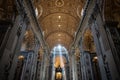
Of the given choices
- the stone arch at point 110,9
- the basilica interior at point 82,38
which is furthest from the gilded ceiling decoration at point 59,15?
the stone arch at point 110,9

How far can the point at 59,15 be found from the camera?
1566 cm

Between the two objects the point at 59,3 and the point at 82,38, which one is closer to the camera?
the point at 82,38

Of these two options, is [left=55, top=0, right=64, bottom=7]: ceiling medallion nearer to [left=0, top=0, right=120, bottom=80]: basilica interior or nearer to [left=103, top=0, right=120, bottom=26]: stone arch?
[left=0, top=0, right=120, bottom=80]: basilica interior

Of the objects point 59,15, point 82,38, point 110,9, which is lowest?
point 110,9

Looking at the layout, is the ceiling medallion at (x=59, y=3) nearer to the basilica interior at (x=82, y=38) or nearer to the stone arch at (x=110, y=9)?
the basilica interior at (x=82, y=38)

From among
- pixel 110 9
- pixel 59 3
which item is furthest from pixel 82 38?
pixel 110 9

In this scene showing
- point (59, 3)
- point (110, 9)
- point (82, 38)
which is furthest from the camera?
point (59, 3)

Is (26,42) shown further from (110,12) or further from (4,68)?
(110,12)

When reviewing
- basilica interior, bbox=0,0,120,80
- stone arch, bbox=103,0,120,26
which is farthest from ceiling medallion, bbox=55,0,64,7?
stone arch, bbox=103,0,120,26

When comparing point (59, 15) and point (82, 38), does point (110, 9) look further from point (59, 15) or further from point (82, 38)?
point (59, 15)

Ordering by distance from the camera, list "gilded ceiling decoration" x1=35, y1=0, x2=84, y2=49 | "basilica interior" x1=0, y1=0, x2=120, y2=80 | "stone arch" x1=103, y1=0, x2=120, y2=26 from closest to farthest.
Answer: "basilica interior" x1=0, y1=0, x2=120, y2=80, "stone arch" x1=103, y1=0, x2=120, y2=26, "gilded ceiling decoration" x1=35, y1=0, x2=84, y2=49

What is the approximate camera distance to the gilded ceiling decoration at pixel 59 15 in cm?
1344

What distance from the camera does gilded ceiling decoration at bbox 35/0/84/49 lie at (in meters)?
13.4

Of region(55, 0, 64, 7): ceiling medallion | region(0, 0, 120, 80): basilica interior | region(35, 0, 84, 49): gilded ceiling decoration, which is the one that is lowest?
region(0, 0, 120, 80): basilica interior
